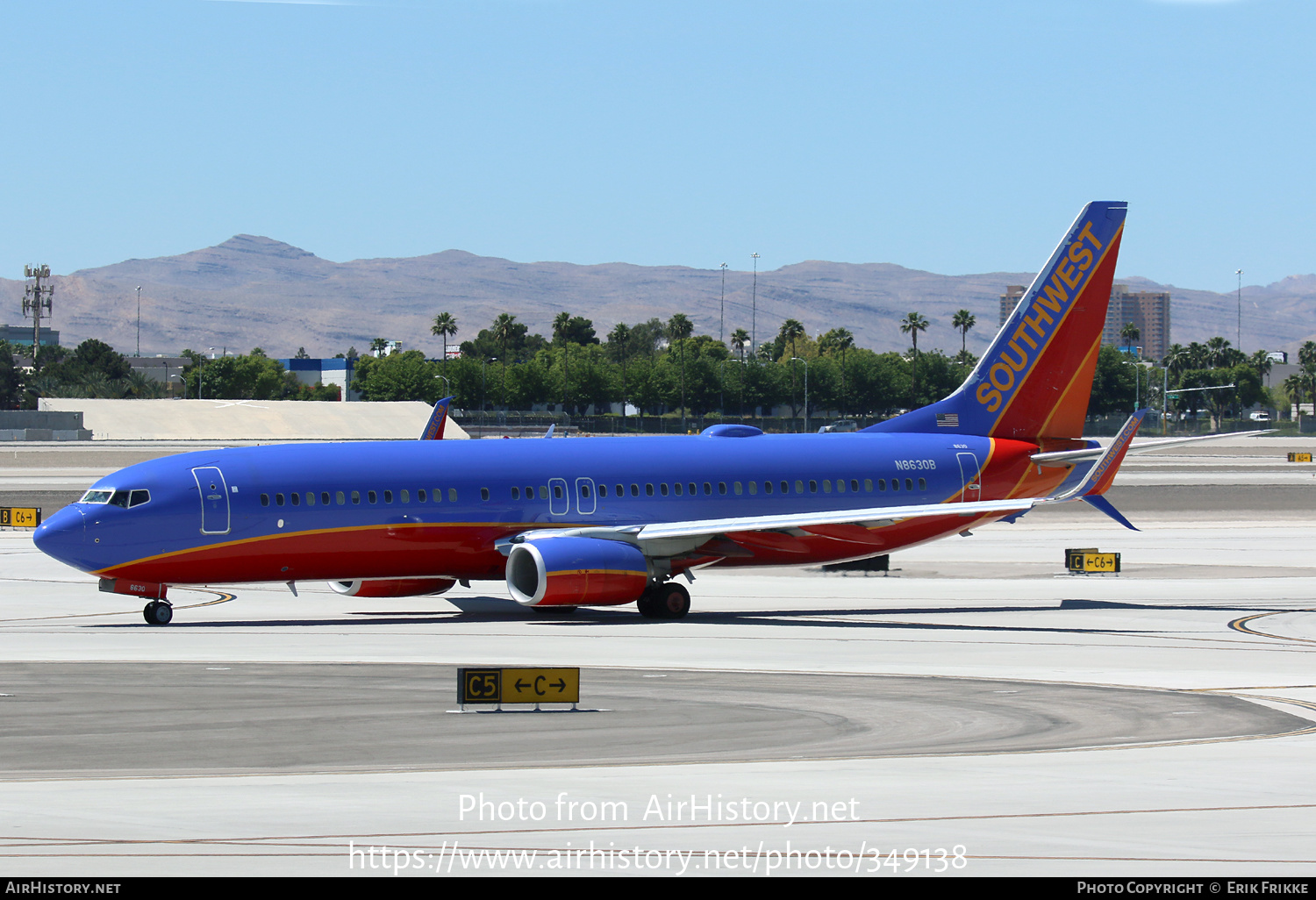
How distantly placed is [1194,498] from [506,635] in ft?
200

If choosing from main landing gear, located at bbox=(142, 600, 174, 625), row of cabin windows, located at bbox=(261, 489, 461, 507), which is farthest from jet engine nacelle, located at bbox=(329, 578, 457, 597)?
main landing gear, located at bbox=(142, 600, 174, 625)

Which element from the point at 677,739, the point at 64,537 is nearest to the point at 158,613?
the point at 64,537

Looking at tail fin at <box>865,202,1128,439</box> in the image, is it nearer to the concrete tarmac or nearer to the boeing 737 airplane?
the boeing 737 airplane

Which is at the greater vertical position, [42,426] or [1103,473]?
[1103,473]

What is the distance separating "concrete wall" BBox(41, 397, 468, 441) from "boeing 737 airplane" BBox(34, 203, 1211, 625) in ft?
409

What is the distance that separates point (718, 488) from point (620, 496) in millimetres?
2707

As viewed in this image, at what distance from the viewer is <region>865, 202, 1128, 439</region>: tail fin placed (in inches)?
1743

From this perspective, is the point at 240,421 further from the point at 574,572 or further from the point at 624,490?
the point at 574,572

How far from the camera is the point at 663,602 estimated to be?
123ft

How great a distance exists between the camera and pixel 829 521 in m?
37.8

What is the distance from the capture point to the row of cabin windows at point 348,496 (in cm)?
3538

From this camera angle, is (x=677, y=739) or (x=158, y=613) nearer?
(x=677, y=739)

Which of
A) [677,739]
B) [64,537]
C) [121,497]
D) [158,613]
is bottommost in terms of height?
[158,613]

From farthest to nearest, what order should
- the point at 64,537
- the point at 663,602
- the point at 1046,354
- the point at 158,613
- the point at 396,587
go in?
the point at 1046,354
the point at 396,587
the point at 663,602
the point at 158,613
the point at 64,537
